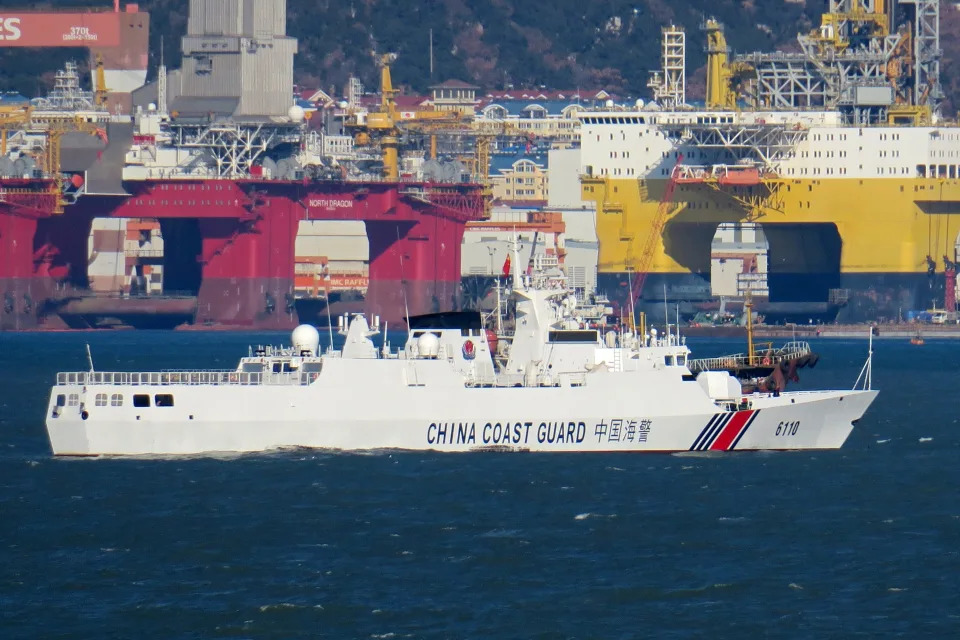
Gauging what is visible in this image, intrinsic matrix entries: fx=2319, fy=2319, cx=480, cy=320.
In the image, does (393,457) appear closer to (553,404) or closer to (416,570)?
(553,404)

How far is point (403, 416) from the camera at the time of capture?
140 feet

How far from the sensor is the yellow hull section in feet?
339

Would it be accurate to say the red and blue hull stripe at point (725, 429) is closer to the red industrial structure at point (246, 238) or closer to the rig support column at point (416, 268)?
the red industrial structure at point (246, 238)

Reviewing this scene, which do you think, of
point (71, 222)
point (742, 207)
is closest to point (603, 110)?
point (742, 207)

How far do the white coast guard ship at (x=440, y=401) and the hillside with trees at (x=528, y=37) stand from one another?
111 metres

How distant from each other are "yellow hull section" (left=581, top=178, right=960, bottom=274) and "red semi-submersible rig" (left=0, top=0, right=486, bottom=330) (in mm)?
7014

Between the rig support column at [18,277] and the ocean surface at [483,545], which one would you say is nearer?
the ocean surface at [483,545]

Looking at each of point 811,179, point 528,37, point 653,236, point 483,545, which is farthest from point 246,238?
point 483,545

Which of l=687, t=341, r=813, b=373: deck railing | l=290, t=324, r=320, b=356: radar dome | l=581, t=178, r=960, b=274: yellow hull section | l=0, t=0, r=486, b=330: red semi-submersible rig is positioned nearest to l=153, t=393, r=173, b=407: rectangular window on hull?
l=290, t=324, r=320, b=356: radar dome

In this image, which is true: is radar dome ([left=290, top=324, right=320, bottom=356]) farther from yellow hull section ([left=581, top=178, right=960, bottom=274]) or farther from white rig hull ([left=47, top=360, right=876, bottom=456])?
yellow hull section ([left=581, top=178, right=960, bottom=274])

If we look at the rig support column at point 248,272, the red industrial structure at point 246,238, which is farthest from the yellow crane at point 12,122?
the rig support column at point 248,272

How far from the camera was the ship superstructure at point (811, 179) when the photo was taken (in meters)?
103

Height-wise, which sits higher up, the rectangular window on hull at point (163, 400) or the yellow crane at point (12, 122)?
the yellow crane at point (12, 122)

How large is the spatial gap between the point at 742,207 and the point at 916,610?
75854mm
